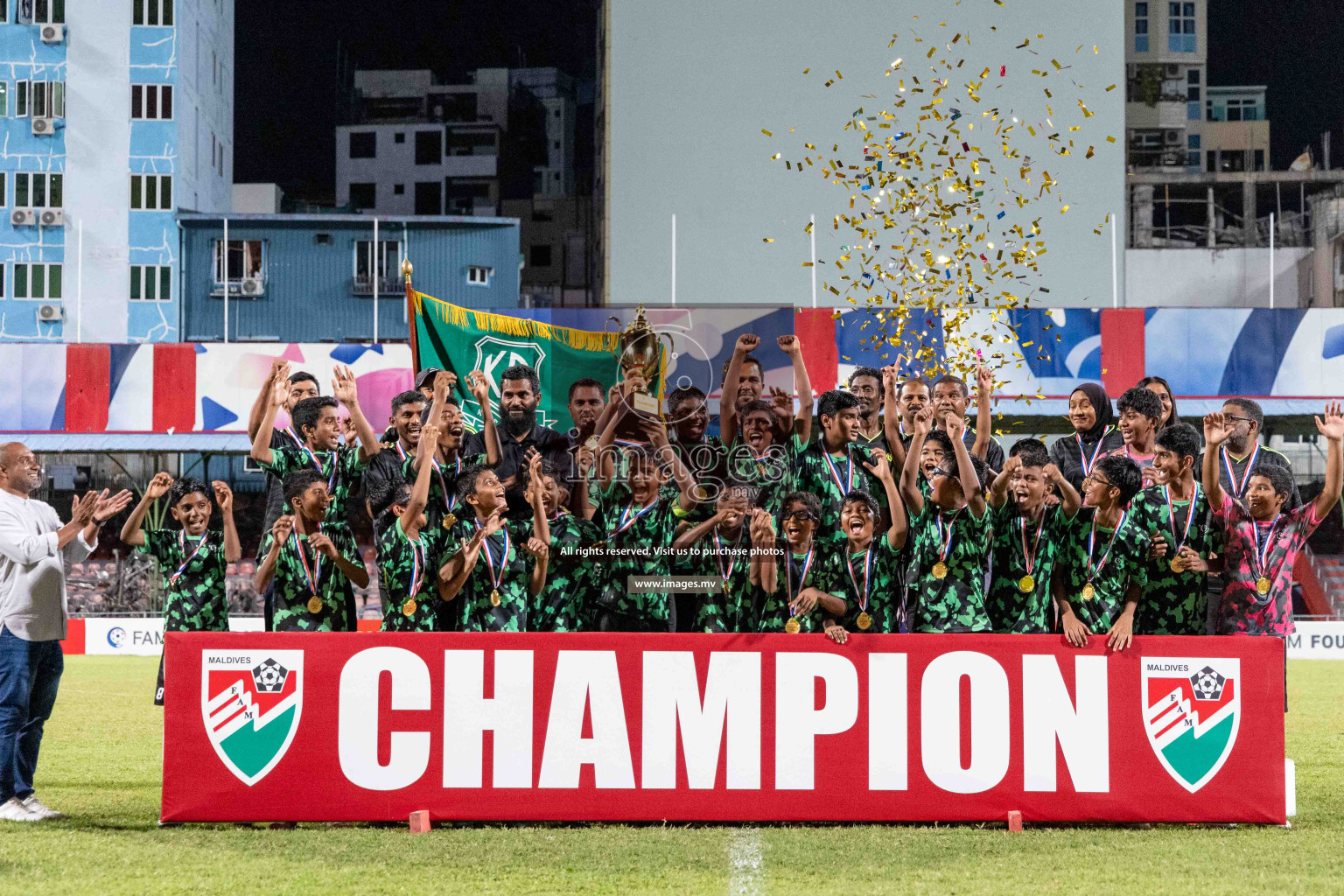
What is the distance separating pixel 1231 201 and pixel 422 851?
5174cm

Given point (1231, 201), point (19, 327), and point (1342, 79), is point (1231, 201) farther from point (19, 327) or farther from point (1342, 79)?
point (19, 327)

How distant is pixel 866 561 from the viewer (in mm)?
6949

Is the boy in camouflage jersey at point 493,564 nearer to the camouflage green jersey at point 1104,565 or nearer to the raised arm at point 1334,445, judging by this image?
the camouflage green jersey at point 1104,565

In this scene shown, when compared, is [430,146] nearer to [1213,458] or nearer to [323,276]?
[323,276]

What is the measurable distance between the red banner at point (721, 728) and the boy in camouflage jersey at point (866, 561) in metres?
0.39

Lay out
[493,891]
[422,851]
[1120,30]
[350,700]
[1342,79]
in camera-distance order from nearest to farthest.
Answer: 1. [493,891]
2. [422,851]
3. [350,700]
4. [1120,30]
5. [1342,79]

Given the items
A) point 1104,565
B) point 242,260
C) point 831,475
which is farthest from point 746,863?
point 242,260

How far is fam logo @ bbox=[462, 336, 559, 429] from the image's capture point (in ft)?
25.5

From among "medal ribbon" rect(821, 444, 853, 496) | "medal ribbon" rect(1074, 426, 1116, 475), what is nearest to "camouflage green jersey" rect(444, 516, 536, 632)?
"medal ribbon" rect(821, 444, 853, 496)

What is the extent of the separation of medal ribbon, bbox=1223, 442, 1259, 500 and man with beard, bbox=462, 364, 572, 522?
142 inches

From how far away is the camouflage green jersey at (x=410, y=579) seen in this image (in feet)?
22.9

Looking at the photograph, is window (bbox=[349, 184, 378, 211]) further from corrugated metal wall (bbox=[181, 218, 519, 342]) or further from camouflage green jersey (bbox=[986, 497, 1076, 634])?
camouflage green jersey (bbox=[986, 497, 1076, 634])

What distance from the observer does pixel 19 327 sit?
1555 inches

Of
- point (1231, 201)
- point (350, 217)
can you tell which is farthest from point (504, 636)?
point (1231, 201)
